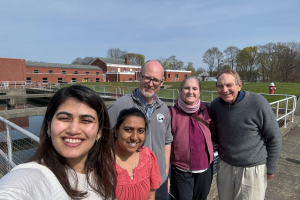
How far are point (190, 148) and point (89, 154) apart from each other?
1257mm

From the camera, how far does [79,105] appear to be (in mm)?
1135

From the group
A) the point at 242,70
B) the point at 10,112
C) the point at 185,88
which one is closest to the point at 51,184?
the point at 185,88

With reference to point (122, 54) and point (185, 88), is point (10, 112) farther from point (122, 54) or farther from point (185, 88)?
point (122, 54)

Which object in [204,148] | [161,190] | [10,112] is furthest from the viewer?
[10,112]

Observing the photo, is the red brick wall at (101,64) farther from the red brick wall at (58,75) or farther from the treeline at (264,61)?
the treeline at (264,61)

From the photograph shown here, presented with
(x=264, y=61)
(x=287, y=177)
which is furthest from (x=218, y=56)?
(x=287, y=177)

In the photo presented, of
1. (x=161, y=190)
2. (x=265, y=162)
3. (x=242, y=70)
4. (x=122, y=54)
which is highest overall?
(x=122, y=54)

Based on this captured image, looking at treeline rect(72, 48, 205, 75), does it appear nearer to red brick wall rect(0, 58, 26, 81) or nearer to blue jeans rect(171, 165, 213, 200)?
red brick wall rect(0, 58, 26, 81)

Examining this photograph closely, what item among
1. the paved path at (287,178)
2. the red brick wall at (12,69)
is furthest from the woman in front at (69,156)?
the red brick wall at (12,69)

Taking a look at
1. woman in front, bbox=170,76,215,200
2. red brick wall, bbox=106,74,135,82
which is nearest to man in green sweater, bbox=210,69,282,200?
woman in front, bbox=170,76,215,200

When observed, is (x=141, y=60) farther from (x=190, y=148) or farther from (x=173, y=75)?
(x=190, y=148)

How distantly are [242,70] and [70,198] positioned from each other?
62.0 metres

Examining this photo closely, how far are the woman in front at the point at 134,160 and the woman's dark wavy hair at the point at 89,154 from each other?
14 centimetres

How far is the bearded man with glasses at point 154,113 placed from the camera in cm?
197
